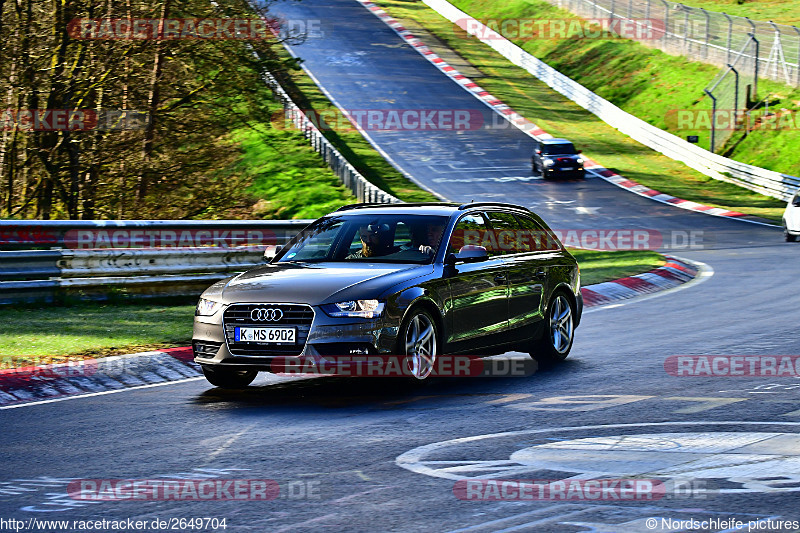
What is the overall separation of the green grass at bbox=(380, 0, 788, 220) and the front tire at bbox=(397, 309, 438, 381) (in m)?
28.1

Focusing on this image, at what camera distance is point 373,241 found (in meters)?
10.7

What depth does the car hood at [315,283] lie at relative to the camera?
9.40 metres

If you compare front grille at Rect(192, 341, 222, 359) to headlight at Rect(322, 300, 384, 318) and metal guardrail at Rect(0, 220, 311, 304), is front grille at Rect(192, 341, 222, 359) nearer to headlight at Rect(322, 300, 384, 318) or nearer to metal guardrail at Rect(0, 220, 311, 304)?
headlight at Rect(322, 300, 384, 318)

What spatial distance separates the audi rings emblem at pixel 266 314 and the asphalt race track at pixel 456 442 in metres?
0.69

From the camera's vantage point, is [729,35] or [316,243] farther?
[729,35]

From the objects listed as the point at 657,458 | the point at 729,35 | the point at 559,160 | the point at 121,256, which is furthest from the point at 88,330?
the point at 729,35

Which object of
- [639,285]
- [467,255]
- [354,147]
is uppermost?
[354,147]

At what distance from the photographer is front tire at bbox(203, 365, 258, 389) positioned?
10.1m

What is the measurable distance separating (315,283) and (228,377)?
1.31m

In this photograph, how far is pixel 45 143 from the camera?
22.3 m

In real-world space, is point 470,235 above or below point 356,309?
above

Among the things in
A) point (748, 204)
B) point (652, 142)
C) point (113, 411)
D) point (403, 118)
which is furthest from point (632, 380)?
point (403, 118)

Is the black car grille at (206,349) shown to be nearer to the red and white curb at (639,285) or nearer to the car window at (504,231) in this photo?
the car window at (504,231)

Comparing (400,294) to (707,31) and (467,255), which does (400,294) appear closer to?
(467,255)
